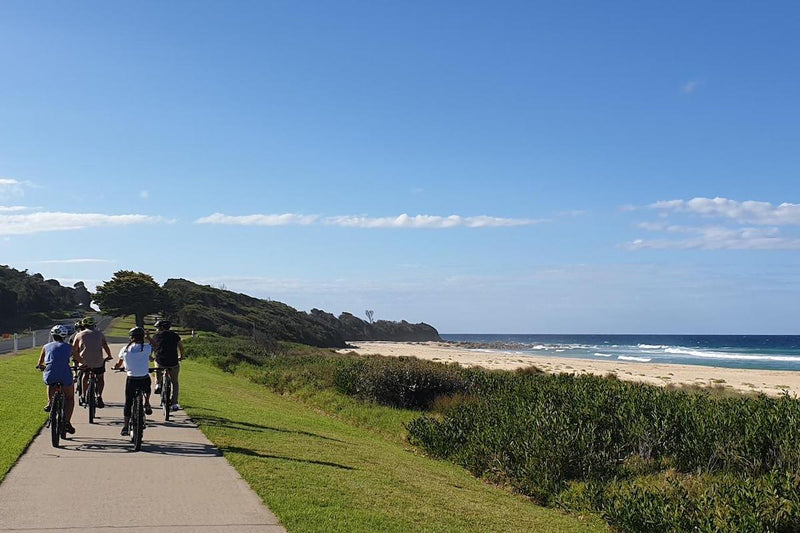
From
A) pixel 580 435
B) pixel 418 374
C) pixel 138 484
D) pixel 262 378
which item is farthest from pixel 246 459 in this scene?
pixel 262 378

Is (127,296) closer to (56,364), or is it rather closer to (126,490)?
(56,364)

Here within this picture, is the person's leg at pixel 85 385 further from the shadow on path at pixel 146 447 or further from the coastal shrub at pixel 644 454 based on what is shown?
the coastal shrub at pixel 644 454

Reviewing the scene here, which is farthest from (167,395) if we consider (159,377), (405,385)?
(405,385)

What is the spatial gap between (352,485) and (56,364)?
4861 millimetres

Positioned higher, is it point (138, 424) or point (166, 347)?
point (166, 347)

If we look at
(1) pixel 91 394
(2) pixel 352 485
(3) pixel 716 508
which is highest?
(1) pixel 91 394

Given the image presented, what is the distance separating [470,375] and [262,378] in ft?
31.9

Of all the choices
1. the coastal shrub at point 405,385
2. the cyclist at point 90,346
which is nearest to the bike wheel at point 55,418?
the cyclist at point 90,346

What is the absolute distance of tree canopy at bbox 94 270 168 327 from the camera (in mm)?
71375

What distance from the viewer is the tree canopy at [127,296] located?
234 feet

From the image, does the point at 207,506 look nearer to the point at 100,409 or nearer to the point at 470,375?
the point at 100,409

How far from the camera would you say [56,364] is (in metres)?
10.6

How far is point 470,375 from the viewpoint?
2488cm

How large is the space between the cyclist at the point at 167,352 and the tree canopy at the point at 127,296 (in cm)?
6021
